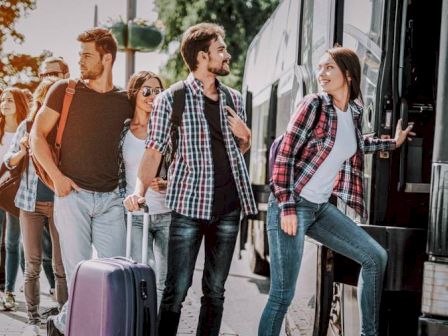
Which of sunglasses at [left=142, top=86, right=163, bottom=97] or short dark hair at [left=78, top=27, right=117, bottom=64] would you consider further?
sunglasses at [left=142, top=86, right=163, bottom=97]

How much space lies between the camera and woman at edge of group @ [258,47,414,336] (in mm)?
4086

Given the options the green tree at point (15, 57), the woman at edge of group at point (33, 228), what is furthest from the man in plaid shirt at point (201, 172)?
the green tree at point (15, 57)

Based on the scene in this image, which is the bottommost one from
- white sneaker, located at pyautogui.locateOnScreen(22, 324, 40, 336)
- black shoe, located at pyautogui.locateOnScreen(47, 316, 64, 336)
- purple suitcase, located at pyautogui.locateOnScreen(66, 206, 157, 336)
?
white sneaker, located at pyautogui.locateOnScreen(22, 324, 40, 336)

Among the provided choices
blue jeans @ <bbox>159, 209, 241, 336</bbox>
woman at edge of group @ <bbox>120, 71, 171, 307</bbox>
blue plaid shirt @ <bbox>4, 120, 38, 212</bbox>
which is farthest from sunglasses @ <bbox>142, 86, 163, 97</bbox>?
blue plaid shirt @ <bbox>4, 120, 38, 212</bbox>

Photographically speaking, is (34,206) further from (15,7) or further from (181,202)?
(15,7)

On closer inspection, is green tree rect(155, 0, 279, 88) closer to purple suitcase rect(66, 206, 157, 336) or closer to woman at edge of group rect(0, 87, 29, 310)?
woman at edge of group rect(0, 87, 29, 310)

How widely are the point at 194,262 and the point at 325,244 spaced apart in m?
0.69

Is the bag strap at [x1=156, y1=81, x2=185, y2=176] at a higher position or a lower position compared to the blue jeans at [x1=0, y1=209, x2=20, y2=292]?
higher

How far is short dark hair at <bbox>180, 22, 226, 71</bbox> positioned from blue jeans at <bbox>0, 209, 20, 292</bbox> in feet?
11.3

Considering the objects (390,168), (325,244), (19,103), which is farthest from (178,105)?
(19,103)

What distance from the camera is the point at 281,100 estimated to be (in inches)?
385

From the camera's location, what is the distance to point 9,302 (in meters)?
6.88

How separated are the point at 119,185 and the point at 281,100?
508 centimetres

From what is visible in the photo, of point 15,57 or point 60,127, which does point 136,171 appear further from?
point 15,57
